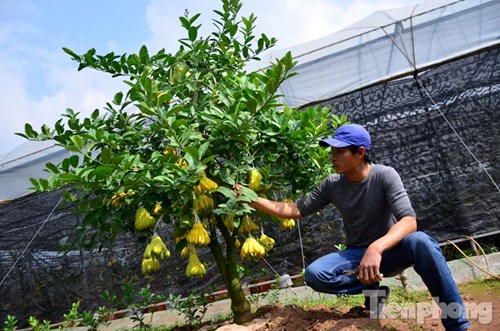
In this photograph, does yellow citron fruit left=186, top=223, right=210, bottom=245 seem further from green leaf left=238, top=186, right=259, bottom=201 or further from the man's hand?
the man's hand

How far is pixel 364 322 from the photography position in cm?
191

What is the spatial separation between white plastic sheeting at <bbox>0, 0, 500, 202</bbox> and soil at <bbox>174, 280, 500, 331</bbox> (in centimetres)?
245

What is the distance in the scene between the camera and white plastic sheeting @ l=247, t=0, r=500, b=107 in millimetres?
4191

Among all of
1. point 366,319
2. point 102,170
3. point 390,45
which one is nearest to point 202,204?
point 102,170

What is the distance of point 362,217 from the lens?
6.96ft

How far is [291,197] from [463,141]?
86.7 inches

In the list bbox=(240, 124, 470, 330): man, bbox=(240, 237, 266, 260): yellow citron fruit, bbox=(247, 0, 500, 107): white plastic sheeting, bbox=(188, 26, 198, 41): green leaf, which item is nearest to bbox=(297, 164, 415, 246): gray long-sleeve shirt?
bbox=(240, 124, 470, 330): man

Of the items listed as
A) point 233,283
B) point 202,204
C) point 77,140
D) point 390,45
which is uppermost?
point 390,45

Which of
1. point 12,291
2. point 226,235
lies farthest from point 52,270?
point 226,235

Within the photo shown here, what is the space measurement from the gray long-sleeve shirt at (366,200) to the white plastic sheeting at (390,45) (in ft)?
8.01

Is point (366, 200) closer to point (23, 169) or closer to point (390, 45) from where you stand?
point (390, 45)

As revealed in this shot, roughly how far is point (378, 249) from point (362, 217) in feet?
1.24

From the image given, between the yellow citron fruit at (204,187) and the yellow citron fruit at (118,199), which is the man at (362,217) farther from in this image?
the yellow citron fruit at (118,199)

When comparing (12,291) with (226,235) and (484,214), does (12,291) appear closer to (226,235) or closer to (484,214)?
(226,235)
